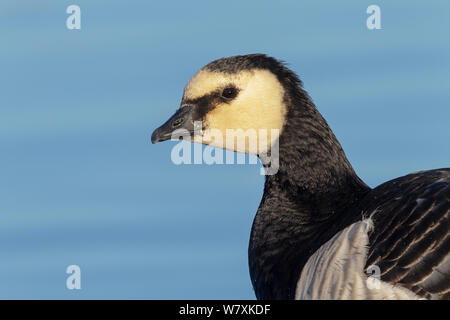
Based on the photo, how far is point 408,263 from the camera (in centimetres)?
536

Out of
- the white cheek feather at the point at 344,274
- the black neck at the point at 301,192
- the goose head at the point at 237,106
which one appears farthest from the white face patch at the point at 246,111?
the white cheek feather at the point at 344,274

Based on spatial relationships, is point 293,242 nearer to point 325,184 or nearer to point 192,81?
point 325,184

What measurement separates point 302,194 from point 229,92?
759 millimetres

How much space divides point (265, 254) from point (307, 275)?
1.67ft

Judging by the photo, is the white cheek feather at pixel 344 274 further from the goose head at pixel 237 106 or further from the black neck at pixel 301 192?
the goose head at pixel 237 106

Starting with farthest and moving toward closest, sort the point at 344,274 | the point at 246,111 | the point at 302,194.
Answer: the point at 246,111
the point at 302,194
the point at 344,274

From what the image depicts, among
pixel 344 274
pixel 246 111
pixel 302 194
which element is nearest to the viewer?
pixel 344 274

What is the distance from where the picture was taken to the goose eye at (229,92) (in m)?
6.40

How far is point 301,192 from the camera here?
6.30m

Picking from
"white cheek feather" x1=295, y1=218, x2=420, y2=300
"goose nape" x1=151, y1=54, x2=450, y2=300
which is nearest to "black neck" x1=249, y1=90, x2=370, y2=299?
"goose nape" x1=151, y1=54, x2=450, y2=300

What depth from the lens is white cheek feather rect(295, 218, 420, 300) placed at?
539cm

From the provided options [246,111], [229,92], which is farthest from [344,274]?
[229,92]

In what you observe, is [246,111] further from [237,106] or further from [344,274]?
[344,274]
